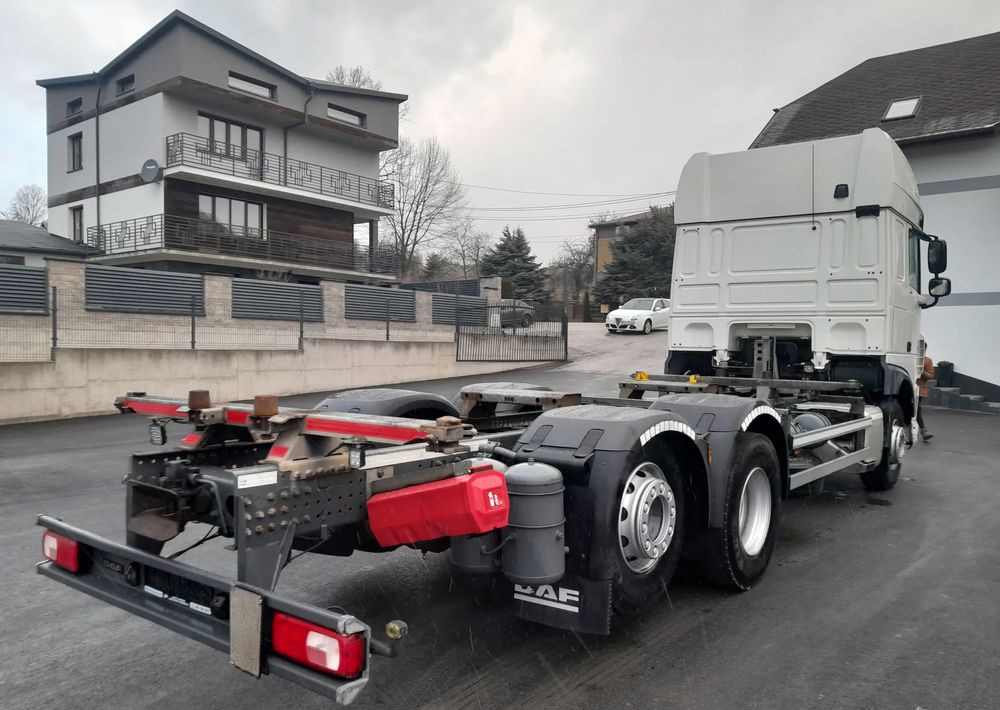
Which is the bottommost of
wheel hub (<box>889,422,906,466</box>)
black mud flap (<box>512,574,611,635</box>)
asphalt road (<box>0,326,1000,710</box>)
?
asphalt road (<box>0,326,1000,710</box>)

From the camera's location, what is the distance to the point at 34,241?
28734mm

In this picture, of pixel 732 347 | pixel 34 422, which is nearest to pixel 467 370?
pixel 34 422

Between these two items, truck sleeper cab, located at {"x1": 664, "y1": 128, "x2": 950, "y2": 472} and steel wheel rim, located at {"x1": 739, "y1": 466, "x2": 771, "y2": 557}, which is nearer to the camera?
steel wheel rim, located at {"x1": 739, "y1": 466, "x2": 771, "y2": 557}

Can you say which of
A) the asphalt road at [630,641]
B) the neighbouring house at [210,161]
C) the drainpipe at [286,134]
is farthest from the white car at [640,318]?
the asphalt road at [630,641]

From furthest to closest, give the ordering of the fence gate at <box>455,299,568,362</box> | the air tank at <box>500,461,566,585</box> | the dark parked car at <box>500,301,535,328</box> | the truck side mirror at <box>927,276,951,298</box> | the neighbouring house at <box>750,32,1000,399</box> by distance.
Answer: the dark parked car at <box>500,301,535,328</box>
the fence gate at <box>455,299,568,362</box>
the neighbouring house at <box>750,32,1000,399</box>
the truck side mirror at <box>927,276,951,298</box>
the air tank at <box>500,461,566,585</box>

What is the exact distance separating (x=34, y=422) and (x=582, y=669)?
13.5 m

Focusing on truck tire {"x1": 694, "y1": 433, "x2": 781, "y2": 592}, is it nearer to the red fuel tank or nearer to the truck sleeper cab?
the red fuel tank

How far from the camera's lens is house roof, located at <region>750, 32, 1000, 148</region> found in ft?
62.3

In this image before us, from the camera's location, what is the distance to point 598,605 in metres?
3.41

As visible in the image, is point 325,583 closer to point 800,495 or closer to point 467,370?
point 800,495

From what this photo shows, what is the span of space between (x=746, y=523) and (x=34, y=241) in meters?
31.5

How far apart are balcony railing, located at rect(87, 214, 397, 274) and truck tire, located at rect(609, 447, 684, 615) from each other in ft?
87.4

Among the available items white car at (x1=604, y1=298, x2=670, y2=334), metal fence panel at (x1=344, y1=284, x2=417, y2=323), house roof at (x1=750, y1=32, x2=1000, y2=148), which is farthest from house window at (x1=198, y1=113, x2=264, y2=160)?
house roof at (x1=750, y1=32, x2=1000, y2=148)

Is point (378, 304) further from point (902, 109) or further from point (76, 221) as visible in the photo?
point (76, 221)
